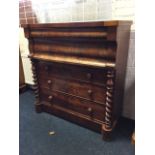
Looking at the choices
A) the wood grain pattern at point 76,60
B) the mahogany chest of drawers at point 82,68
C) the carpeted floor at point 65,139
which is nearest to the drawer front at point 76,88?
the mahogany chest of drawers at point 82,68

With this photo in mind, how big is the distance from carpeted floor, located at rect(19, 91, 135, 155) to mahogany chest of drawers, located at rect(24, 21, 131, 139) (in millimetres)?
83

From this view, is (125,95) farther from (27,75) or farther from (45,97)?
(27,75)

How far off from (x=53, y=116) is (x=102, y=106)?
68 cm

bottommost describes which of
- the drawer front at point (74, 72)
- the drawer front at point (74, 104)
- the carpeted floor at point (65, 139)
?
the carpeted floor at point (65, 139)

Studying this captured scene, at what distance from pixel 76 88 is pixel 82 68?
0.71 ft

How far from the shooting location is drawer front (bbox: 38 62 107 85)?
133cm

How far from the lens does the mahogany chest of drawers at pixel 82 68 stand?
1204 mm

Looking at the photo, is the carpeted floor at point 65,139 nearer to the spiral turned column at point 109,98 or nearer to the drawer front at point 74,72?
the spiral turned column at point 109,98

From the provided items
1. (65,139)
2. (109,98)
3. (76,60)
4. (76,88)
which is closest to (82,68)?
(76,60)

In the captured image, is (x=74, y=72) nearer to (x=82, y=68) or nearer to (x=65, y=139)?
(x=82, y=68)

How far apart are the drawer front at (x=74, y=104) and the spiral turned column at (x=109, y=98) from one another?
60 millimetres

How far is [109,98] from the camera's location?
4.27 feet

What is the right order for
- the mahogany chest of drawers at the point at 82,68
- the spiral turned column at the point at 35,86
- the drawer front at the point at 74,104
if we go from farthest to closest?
the spiral turned column at the point at 35,86
the drawer front at the point at 74,104
the mahogany chest of drawers at the point at 82,68
